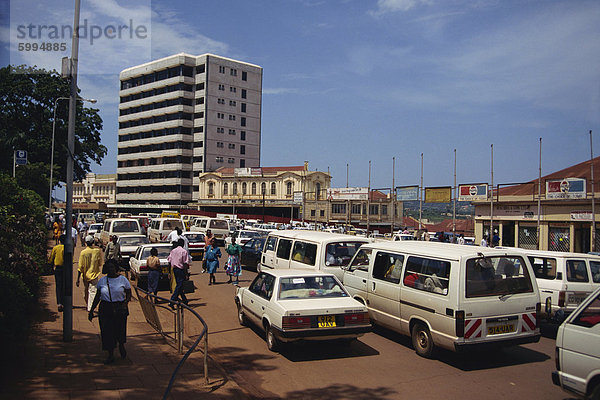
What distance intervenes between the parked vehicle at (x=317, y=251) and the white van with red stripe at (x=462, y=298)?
10.1 feet

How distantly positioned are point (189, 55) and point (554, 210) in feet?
235

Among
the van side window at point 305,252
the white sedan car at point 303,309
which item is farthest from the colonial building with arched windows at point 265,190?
the white sedan car at point 303,309

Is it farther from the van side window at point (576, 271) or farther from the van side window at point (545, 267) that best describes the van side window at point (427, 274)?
the van side window at point (576, 271)

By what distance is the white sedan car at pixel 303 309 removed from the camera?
7.72 m

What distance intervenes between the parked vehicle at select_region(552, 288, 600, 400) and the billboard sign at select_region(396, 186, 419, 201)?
29021mm

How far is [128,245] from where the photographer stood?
1920cm

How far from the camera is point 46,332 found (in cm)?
880

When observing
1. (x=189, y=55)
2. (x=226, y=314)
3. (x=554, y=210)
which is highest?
(x=189, y=55)

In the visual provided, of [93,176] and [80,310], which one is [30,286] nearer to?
[80,310]

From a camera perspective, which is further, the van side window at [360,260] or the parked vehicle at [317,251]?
the parked vehicle at [317,251]

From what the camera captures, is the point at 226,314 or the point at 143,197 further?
the point at 143,197

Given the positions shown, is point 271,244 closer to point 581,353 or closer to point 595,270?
point 595,270

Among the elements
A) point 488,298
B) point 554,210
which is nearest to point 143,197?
point 554,210

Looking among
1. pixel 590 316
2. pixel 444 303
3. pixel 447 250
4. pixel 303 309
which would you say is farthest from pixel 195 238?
pixel 590 316
